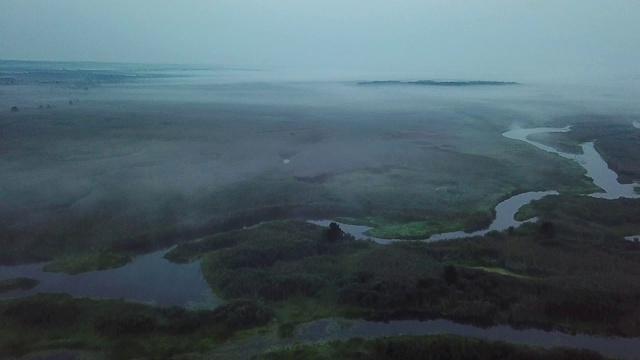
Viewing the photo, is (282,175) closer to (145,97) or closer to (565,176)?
(565,176)

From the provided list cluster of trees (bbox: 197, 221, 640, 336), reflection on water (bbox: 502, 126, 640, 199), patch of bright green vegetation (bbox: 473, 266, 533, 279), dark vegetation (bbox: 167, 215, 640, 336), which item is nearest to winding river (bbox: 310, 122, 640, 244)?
reflection on water (bbox: 502, 126, 640, 199)

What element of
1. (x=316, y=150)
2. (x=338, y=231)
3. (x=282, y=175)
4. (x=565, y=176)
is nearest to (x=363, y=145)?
(x=316, y=150)

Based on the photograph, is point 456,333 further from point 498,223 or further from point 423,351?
point 498,223

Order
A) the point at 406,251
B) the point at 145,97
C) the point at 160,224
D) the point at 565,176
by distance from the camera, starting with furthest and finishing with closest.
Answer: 1. the point at 145,97
2. the point at 565,176
3. the point at 160,224
4. the point at 406,251

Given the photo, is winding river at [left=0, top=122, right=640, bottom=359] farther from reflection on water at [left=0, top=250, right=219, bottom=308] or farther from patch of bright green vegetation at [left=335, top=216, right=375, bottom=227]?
patch of bright green vegetation at [left=335, top=216, right=375, bottom=227]

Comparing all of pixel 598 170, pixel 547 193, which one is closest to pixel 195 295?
pixel 547 193
